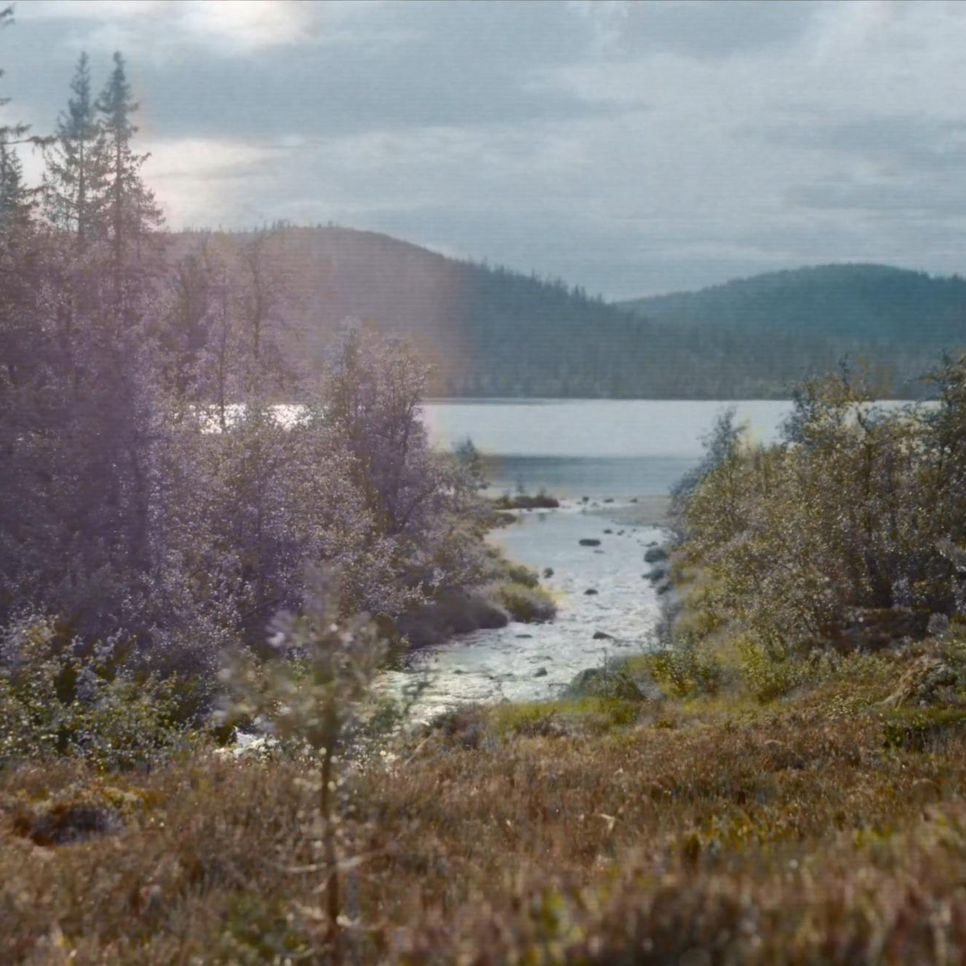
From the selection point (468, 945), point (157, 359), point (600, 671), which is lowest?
point (600, 671)

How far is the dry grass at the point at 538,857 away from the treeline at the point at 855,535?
363 inches

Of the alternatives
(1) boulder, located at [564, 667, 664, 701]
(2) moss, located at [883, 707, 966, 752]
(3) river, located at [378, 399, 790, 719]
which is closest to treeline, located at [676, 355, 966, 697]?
(1) boulder, located at [564, 667, 664, 701]

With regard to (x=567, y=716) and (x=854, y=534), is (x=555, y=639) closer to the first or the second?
(x=854, y=534)

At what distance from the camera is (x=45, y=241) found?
23.3m

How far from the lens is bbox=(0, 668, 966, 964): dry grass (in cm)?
284

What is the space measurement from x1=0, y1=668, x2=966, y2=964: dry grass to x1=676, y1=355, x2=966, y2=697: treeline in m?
9.23

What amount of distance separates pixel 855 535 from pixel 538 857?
16765 mm

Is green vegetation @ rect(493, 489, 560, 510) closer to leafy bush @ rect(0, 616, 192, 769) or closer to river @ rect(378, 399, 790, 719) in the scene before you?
river @ rect(378, 399, 790, 719)

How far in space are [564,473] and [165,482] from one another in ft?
267

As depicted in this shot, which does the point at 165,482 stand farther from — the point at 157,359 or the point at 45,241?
the point at 45,241

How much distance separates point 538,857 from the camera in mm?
5547

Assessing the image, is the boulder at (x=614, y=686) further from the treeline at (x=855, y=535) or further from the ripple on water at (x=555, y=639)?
the treeline at (x=855, y=535)

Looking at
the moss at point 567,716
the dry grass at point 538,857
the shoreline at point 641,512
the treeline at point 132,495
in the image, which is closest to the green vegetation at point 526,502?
the shoreline at point 641,512

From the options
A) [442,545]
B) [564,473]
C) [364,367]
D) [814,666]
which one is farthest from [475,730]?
[564,473]
